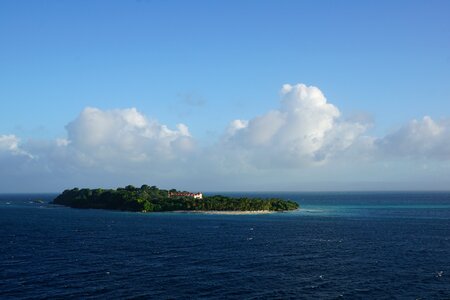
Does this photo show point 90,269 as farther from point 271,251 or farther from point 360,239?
point 360,239

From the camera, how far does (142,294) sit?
68000 mm

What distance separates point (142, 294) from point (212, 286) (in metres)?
11.3

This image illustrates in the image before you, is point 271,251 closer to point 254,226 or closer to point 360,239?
point 360,239

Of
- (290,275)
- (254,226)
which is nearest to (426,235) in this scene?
(254,226)

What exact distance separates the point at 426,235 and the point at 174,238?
74.7 m

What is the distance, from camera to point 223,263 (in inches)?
3570

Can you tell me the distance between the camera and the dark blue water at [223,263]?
232 feet

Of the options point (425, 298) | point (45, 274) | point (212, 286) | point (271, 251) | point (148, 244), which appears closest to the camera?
point (425, 298)

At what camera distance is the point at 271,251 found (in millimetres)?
106750

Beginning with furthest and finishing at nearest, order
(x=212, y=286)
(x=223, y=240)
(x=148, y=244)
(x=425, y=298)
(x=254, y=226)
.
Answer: (x=254, y=226)
(x=223, y=240)
(x=148, y=244)
(x=212, y=286)
(x=425, y=298)

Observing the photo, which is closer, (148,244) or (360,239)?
(148,244)

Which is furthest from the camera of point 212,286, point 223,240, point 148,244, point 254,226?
point 254,226

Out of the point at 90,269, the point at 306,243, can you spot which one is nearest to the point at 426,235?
the point at 306,243

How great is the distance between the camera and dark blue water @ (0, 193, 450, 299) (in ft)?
232
